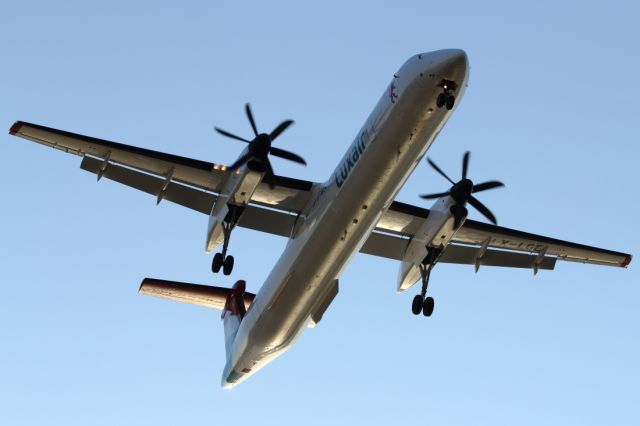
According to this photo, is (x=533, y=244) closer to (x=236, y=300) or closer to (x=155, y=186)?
(x=236, y=300)

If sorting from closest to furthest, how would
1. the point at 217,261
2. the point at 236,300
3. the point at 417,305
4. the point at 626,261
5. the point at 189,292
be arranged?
the point at 217,261, the point at 417,305, the point at 189,292, the point at 626,261, the point at 236,300

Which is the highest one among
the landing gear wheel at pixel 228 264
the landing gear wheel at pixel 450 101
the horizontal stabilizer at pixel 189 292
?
the landing gear wheel at pixel 450 101

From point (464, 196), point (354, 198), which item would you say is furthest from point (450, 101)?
point (464, 196)

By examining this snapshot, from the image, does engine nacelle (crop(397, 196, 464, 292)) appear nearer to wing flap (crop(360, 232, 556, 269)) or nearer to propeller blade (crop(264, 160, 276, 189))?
wing flap (crop(360, 232, 556, 269))

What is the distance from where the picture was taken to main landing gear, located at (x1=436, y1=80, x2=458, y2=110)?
1938cm

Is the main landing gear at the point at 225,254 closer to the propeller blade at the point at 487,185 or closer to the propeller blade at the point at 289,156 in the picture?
the propeller blade at the point at 289,156

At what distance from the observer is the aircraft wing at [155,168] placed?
2275 centimetres

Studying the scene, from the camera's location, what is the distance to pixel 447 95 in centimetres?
1944

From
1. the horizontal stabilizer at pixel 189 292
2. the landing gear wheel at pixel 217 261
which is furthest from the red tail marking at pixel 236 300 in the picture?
the landing gear wheel at pixel 217 261

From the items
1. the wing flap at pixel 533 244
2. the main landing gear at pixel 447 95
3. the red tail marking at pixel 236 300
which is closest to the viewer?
the main landing gear at pixel 447 95

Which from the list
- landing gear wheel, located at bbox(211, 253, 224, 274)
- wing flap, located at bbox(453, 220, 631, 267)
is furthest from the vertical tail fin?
wing flap, located at bbox(453, 220, 631, 267)

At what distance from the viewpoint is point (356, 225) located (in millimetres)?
21234

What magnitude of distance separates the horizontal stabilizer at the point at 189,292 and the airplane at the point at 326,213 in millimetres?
36

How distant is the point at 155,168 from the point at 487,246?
10163 mm
